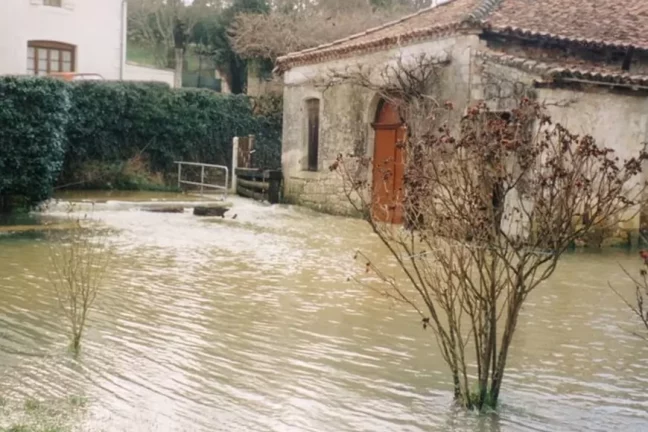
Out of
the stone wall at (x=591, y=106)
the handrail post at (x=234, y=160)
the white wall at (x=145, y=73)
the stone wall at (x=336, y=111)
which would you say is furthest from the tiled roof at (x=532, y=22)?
the white wall at (x=145, y=73)

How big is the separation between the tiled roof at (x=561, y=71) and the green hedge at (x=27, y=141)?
735 centimetres

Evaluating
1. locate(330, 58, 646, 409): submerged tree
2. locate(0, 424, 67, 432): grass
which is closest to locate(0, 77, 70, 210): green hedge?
locate(330, 58, 646, 409): submerged tree

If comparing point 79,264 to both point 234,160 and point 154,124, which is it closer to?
point 234,160

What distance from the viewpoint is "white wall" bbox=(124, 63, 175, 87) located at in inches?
1118

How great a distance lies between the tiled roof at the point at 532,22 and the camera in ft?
46.0

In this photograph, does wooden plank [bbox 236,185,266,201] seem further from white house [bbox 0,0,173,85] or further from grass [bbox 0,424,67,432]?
grass [bbox 0,424,67,432]

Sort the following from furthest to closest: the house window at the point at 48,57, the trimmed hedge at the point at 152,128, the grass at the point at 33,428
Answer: the house window at the point at 48,57, the trimmed hedge at the point at 152,128, the grass at the point at 33,428

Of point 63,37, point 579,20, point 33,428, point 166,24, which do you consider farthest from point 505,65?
point 166,24

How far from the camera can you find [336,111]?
18047 mm

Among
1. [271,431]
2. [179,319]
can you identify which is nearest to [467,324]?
[179,319]

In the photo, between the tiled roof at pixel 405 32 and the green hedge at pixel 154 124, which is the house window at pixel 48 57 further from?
the tiled roof at pixel 405 32

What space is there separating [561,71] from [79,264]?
27.2 ft

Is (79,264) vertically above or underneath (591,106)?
underneath

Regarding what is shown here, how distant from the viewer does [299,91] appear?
2000 centimetres
